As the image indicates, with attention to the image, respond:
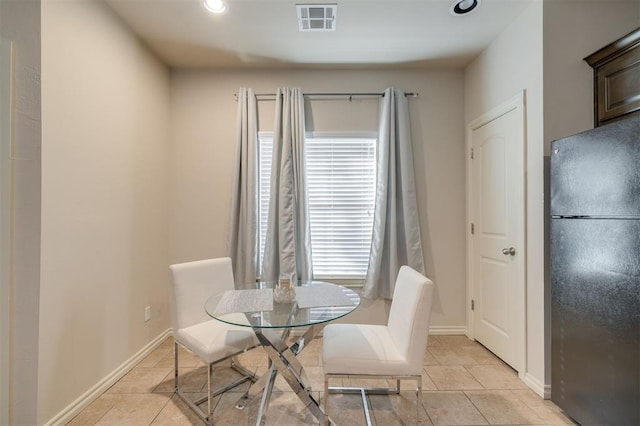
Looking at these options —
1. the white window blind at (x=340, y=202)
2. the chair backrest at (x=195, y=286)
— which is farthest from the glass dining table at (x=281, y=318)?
the white window blind at (x=340, y=202)

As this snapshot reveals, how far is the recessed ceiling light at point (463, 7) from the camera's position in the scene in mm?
2070

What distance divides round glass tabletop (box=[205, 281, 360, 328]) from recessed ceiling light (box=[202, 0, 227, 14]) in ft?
6.61

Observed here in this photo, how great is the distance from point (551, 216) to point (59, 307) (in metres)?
3.03

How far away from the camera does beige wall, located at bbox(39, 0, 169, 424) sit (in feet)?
5.53

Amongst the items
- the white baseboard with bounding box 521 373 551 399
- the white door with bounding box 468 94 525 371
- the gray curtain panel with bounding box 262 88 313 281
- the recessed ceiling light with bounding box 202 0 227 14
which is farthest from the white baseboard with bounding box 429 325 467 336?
the recessed ceiling light with bounding box 202 0 227 14

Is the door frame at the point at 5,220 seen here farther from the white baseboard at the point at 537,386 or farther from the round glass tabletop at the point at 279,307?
the white baseboard at the point at 537,386

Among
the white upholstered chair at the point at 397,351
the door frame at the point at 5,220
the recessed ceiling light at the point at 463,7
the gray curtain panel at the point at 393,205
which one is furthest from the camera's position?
the gray curtain panel at the point at 393,205

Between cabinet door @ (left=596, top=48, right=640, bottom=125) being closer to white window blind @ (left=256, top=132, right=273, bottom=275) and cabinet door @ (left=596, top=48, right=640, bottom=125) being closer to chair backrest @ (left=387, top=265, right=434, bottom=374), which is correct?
chair backrest @ (left=387, top=265, right=434, bottom=374)

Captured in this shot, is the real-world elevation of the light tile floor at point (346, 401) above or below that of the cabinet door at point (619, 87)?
below

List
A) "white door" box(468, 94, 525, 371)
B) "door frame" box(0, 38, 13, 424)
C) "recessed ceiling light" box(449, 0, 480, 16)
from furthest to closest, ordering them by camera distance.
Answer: "white door" box(468, 94, 525, 371) < "recessed ceiling light" box(449, 0, 480, 16) < "door frame" box(0, 38, 13, 424)

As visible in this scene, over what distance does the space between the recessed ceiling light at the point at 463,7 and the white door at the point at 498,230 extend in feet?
2.44

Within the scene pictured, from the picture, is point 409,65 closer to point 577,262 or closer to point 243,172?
point 243,172

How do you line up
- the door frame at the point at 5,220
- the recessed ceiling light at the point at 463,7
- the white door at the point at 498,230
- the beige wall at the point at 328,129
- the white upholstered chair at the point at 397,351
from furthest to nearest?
1. the beige wall at the point at 328,129
2. the white door at the point at 498,230
3. the recessed ceiling light at the point at 463,7
4. the white upholstered chair at the point at 397,351
5. the door frame at the point at 5,220

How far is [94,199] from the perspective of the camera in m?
2.01
